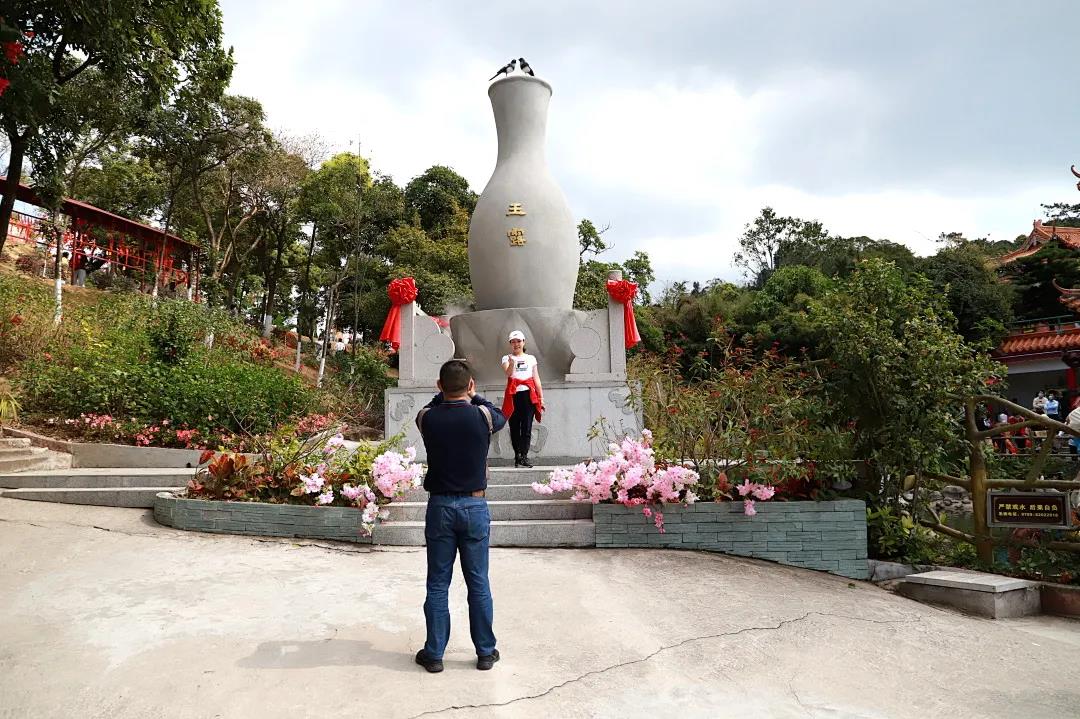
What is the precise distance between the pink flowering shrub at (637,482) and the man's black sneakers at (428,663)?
8.26ft

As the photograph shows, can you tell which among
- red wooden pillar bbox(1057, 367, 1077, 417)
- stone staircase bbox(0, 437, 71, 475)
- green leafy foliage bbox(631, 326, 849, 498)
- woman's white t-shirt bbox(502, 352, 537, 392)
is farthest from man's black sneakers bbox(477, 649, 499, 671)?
red wooden pillar bbox(1057, 367, 1077, 417)

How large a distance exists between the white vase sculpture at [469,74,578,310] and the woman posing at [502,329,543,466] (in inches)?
79.6

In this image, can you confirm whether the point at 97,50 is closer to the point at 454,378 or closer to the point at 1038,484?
Result: the point at 454,378

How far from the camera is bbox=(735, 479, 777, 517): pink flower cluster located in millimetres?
5312

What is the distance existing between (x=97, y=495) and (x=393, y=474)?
3438 millimetres

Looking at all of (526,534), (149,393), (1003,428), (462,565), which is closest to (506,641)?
(462,565)

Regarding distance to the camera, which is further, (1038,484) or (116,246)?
(116,246)

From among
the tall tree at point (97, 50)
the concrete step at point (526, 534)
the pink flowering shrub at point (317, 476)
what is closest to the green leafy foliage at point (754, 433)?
the concrete step at point (526, 534)

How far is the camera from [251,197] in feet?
80.9

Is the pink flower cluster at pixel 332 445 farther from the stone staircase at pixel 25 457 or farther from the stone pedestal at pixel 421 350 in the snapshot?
the stone staircase at pixel 25 457

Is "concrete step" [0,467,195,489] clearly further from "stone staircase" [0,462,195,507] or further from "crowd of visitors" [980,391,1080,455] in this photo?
"crowd of visitors" [980,391,1080,455]

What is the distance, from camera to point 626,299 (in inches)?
324

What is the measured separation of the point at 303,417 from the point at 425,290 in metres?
10.0

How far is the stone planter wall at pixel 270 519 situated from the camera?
5.60m
